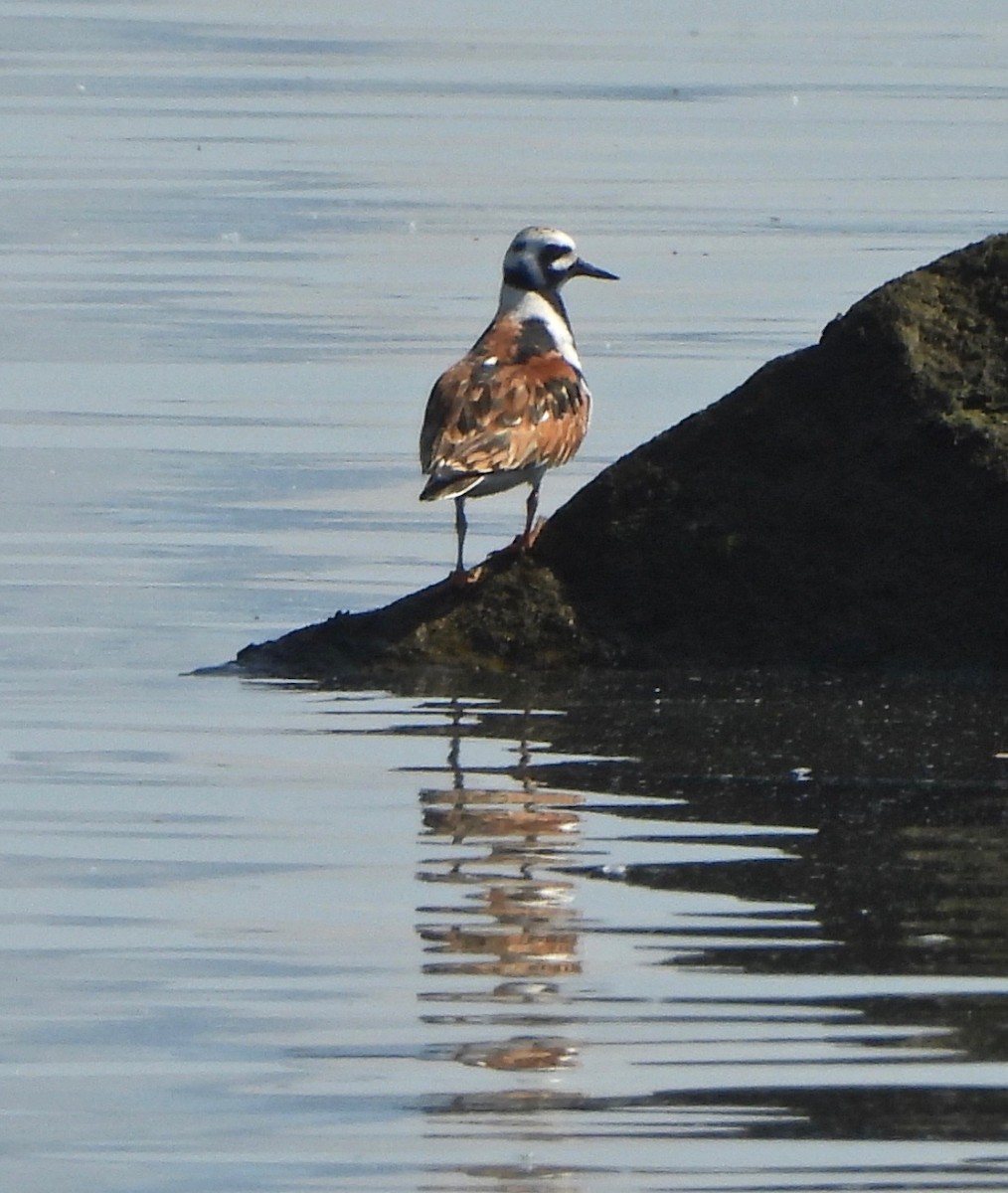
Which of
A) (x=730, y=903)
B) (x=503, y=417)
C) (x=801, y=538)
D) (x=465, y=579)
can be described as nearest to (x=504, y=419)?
(x=503, y=417)

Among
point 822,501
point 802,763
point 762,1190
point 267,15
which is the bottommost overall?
point 762,1190

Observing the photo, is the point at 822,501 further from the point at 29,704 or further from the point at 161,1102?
the point at 161,1102

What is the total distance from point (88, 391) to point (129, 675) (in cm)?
454

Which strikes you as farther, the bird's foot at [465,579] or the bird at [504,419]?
the bird at [504,419]

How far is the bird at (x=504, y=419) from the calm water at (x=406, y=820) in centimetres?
75

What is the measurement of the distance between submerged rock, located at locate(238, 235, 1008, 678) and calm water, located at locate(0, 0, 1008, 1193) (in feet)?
0.61

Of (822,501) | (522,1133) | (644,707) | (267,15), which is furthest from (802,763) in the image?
(267,15)

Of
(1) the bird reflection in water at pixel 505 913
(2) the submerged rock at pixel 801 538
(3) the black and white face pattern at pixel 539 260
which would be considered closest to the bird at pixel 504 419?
(2) the submerged rock at pixel 801 538

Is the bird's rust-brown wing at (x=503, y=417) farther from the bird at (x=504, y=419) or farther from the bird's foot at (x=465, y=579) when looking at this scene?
the bird's foot at (x=465, y=579)

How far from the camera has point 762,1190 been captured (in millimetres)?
4738

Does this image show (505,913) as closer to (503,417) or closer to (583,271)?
(503,417)

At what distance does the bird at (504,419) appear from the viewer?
29.7ft

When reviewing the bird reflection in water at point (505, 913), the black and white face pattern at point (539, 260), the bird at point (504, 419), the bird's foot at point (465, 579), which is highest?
the black and white face pattern at point (539, 260)

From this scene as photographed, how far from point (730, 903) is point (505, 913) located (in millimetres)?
448
